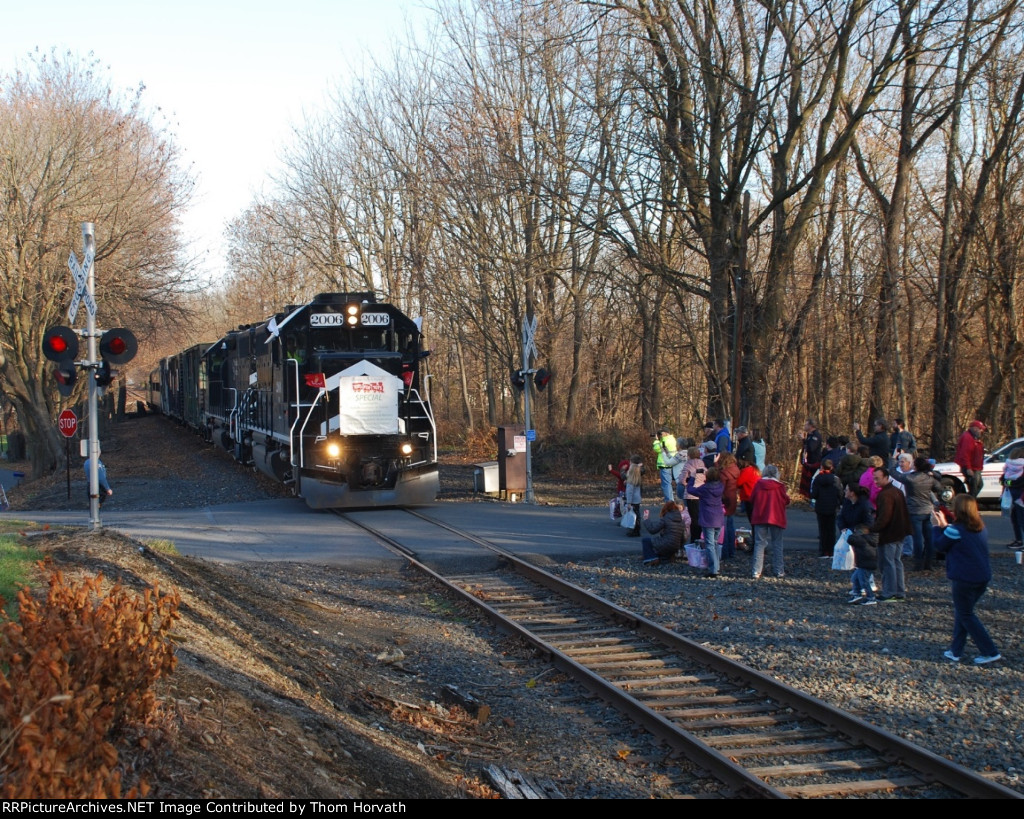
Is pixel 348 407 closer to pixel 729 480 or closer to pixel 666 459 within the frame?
pixel 666 459

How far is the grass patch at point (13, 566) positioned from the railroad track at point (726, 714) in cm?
473

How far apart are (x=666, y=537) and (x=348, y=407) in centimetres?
729

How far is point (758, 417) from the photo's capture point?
2198 cm

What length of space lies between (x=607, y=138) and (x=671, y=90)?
1.77 m

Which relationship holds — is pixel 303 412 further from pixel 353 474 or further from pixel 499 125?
pixel 499 125

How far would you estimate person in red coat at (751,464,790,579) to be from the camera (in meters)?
12.0

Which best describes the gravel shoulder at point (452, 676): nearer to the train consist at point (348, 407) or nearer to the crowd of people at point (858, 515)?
the crowd of people at point (858, 515)

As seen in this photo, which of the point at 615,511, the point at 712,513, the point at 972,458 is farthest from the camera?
the point at 615,511

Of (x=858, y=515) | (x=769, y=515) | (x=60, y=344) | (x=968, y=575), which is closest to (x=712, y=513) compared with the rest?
(x=769, y=515)

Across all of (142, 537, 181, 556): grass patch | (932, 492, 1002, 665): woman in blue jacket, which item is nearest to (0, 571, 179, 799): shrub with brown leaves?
(142, 537, 181, 556): grass patch

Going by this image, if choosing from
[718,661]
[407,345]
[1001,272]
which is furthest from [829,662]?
[1001,272]

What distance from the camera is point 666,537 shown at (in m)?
13.3

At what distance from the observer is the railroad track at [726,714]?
19.3ft

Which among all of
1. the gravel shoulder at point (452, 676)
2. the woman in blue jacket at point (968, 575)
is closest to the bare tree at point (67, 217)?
the gravel shoulder at point (452, 676)
